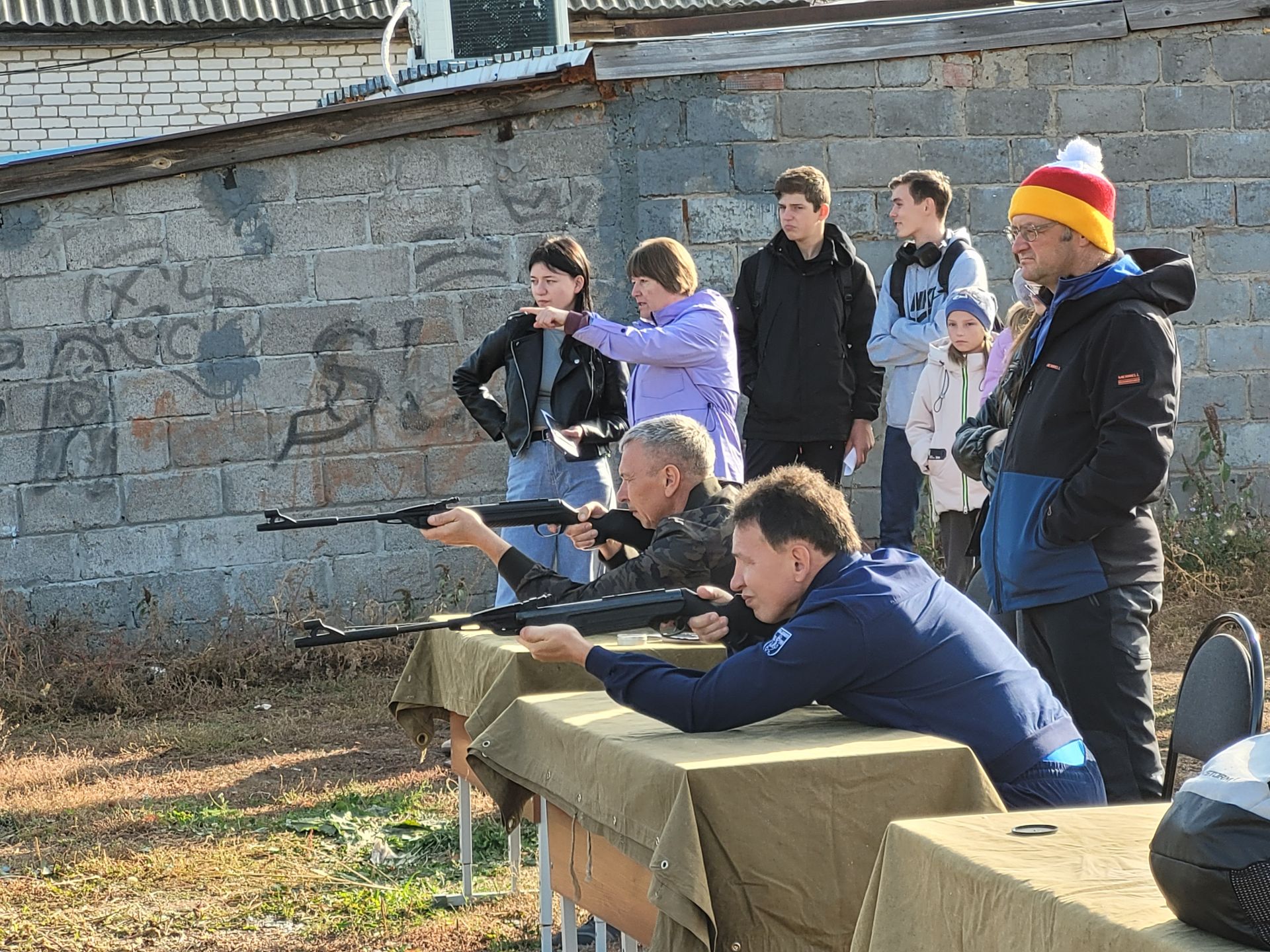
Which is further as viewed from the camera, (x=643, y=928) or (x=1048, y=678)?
(x=1048, y=678)

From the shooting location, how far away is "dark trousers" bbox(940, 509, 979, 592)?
6.33 m

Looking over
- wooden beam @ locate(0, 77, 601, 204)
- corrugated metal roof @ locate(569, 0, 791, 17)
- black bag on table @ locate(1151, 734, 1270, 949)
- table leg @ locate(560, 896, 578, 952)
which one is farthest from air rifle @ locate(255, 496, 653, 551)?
corrugated metal roof @ locate(569, 0, 791, 17)

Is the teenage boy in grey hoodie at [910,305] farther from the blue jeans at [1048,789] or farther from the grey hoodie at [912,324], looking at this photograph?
the blue jeans at [1048,789]

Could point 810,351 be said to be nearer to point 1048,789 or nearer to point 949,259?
point 949,259

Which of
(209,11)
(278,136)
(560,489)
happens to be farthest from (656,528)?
(209,11)

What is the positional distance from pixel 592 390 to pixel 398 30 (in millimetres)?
11670

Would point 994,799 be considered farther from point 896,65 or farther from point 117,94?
point 117,94

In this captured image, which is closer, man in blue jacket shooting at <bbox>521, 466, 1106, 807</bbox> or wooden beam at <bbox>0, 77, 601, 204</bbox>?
man in blue jacket shooting at <bbox>521, 466, 1106, 807</bbox>

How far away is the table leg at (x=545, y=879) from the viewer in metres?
3.78

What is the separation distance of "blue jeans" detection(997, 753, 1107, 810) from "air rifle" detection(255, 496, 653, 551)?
73.4 inches

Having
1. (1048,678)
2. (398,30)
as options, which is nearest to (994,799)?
(1048,678)

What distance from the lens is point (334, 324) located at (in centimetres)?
822

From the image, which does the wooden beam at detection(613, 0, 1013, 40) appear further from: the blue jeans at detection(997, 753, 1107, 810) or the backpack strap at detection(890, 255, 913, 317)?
the blue jeans at detection(997, 753, 1107, 810)

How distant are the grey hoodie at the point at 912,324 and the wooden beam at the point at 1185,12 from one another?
242 centimetres
